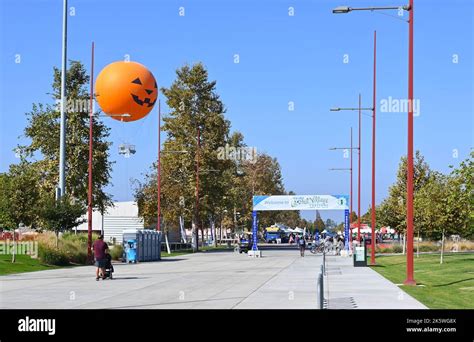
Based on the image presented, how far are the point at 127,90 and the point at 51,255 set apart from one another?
30.6 feet

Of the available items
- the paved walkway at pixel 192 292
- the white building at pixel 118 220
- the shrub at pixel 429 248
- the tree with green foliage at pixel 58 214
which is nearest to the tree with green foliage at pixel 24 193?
the tree with green foliage at pixel 58 214

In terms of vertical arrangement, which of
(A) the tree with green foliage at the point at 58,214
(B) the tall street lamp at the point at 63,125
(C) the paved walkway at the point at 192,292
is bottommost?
(C) the paved walkway at the point at 192,292

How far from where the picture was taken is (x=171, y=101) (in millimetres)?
87312

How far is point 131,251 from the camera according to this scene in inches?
1874

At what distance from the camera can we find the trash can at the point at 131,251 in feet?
156

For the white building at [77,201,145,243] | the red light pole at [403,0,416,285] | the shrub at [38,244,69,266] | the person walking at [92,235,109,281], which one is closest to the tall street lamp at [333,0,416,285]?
the red light pole at [403,0,416,285]

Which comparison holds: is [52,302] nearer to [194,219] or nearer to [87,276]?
[87,276]

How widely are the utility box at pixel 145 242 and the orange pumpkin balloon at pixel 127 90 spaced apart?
10877mm

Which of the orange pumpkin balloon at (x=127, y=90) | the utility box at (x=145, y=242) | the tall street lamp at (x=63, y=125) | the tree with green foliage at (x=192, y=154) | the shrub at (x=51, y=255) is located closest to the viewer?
the orange pumpkin balloon at (x=127, y=90)

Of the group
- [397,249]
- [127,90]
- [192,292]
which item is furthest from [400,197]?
[192,292]

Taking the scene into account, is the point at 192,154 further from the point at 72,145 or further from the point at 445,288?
the point at 445,288

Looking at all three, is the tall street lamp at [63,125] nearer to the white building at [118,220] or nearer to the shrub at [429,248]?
the shrub at [429,248]

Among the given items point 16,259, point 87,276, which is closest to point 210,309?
point 87,276
